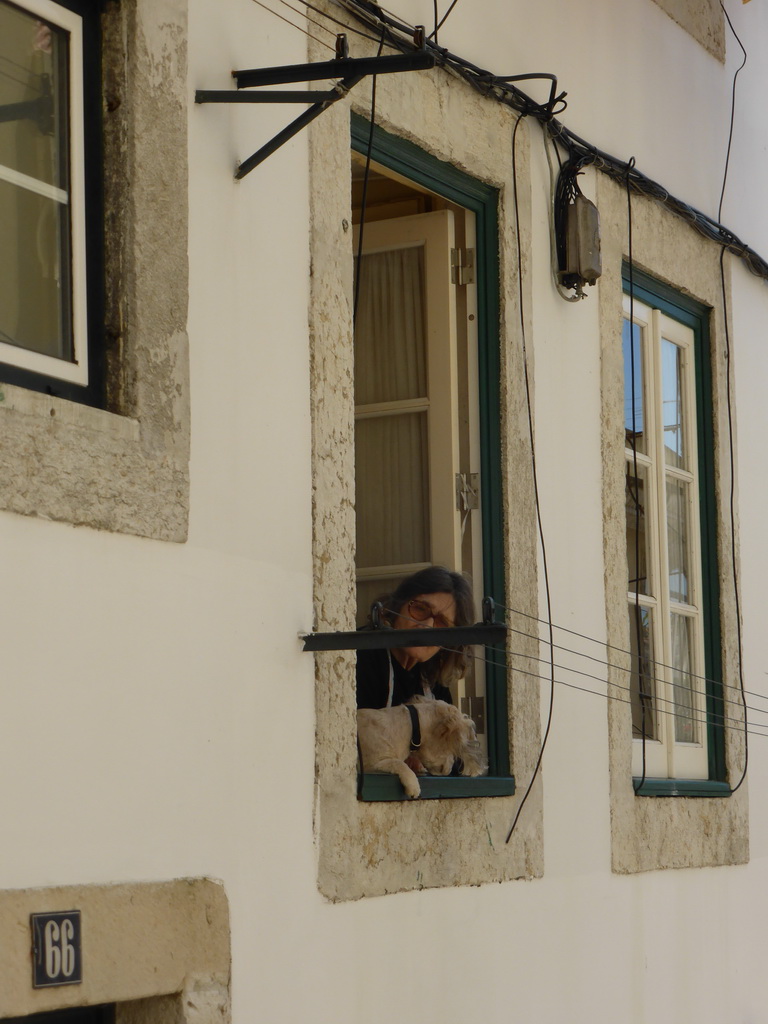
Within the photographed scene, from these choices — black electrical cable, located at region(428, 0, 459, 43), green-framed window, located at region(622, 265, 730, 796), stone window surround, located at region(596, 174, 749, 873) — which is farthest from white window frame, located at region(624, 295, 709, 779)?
black electrical cable, located at region(428, 0, 459, 43)

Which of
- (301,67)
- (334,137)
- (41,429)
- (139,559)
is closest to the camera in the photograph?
(41,429)

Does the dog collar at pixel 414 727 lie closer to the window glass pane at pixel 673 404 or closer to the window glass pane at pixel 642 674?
the window glass pane at pixel 642 674

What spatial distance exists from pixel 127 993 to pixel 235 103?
1885mm

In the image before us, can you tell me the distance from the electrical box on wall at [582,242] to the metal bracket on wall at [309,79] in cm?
149

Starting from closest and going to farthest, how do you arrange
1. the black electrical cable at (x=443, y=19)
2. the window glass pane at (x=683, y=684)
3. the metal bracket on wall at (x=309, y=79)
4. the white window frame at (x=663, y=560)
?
the metal bracket on wall at (x=309, y=79) → the black electrical cable at (x=443, y=19) → the white window frame at (x=663, y=560) → the window glass pane at (x=683, y=684)

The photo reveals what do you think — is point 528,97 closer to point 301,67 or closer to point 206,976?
point 301,67

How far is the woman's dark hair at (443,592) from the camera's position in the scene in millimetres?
4387

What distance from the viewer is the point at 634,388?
227 inches

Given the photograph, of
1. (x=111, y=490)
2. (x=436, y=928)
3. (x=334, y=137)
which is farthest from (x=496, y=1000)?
(x=334, y=137)

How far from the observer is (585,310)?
5266 millimetres

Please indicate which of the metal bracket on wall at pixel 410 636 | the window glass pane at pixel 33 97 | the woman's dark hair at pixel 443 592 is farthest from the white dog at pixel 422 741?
the window glass pane at pixel 33 97

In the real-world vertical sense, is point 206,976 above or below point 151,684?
below

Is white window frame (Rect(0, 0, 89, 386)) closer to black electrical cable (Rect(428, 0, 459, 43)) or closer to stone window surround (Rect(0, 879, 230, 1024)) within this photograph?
stone window surround (Rect(0, 879, 230, 1024))

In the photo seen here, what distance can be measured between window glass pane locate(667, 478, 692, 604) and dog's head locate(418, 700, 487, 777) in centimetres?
183
